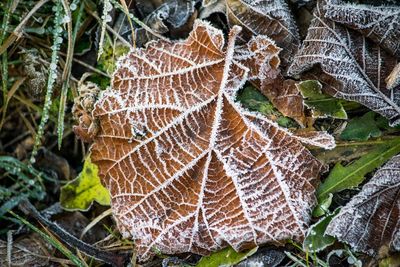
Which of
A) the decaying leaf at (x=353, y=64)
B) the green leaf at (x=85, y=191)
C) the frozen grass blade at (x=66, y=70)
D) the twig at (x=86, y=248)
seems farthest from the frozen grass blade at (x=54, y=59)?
the decaying leaf at (x=353, y=64)

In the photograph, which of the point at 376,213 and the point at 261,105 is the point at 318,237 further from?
the point at 261,105

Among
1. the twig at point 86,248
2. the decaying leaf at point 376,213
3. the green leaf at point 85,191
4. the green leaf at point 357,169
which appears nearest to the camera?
the decaying leaf at point 376,213

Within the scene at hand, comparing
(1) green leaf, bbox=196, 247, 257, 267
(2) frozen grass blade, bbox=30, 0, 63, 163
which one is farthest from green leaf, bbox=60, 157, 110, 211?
(1) green leaf, bbox=196, 247, 257, 267

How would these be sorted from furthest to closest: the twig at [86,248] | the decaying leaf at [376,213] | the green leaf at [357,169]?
the twig at [86,248]
the green leaf at [357,169]
the decaying leaf at [376,213]

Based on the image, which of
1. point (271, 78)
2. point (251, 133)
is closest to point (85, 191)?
point (251, 133)

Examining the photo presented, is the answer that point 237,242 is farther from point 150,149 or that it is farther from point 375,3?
point 375,3

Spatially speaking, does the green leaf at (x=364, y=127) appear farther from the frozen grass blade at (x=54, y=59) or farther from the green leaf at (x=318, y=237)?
the frozen grass blade at (x=54, y=59)
